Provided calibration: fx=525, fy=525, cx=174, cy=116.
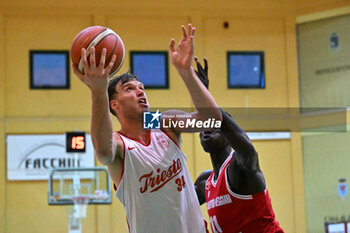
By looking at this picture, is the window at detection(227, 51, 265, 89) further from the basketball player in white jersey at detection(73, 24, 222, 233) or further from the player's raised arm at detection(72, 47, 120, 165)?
the player's raised arm at detection(72, 47, 120, 165)

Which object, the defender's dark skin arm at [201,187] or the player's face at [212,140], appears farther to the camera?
the defender's dark skin arm at [201,187]

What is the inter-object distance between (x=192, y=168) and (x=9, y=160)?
13.4ft

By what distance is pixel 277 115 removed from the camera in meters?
13.1

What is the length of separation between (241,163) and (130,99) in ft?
3.25

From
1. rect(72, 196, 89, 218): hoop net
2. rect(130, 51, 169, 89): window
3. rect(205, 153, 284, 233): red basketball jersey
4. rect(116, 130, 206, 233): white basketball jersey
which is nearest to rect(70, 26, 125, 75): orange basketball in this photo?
rect(116, 130, 206, 233): white basketball jersey

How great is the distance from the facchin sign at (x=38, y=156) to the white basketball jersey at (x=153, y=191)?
8903 mm

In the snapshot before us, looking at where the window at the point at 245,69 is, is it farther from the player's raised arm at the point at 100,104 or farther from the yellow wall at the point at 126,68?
the player's raised arm at the point at 100,104

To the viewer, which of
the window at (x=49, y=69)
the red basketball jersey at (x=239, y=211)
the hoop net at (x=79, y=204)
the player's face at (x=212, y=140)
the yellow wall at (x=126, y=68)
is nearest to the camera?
the red basketball jersey at (x=239, y=211)

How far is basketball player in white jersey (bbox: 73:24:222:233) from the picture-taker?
8.94 ft

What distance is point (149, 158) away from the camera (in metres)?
3.08

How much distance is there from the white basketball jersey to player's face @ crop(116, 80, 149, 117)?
7.1 inches

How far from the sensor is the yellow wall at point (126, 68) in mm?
11703

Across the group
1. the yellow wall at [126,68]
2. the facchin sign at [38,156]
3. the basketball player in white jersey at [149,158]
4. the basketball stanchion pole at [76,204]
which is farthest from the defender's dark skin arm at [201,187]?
the facchin sign at [38,156]

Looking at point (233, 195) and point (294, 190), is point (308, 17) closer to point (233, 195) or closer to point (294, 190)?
point (294, 190)
